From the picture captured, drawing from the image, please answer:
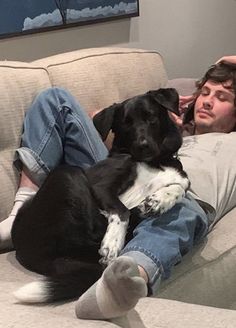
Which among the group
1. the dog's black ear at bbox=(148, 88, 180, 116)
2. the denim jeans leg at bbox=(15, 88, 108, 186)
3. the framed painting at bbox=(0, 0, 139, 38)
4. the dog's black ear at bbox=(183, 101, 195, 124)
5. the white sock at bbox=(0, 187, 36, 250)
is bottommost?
the white sock at bbox=(0, 187, 36, 250)

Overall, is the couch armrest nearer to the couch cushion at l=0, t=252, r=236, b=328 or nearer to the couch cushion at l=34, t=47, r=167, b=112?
the couch cushion at l=34, t=47, r=167, b=112

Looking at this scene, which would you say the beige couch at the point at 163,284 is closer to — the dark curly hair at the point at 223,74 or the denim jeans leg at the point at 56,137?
the denim jeans leg at the point at 56,137

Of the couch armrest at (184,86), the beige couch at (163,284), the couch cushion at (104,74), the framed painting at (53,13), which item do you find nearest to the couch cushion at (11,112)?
the beige couch at (163,284)

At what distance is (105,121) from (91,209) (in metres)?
0.41

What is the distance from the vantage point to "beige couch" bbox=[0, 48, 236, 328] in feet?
4.29

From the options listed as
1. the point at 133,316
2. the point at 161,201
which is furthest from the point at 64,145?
the point at 133,316

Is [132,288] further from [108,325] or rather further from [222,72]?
[222,72]

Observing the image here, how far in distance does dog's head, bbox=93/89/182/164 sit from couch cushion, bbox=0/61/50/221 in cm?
26

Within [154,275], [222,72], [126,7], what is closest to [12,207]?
[154,275]

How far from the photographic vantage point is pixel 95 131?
6.42 feet

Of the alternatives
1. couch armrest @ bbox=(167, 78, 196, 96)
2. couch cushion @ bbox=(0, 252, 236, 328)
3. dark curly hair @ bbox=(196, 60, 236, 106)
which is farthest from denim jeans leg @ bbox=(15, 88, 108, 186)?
couch armrest @ bbox=(167, 78, 196, 96)

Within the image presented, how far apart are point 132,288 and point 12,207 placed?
2.50ft

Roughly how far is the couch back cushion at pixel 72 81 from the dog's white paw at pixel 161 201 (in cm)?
47

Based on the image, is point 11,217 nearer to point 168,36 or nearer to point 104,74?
point 104,74
